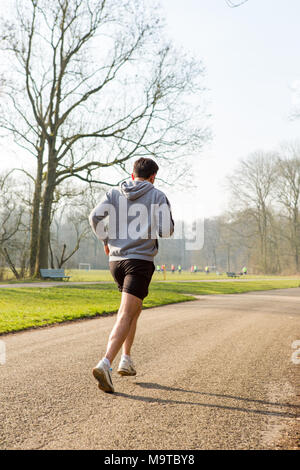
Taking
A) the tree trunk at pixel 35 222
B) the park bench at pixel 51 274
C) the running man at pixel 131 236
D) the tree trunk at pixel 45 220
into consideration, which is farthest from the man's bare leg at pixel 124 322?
the tree trunk at pixel 35 222

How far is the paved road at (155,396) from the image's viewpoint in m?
2.67

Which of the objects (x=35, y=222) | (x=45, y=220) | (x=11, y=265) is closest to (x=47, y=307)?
(x=45, y=220)

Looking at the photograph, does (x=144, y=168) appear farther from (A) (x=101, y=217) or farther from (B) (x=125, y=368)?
(B) (x=125, y=368)

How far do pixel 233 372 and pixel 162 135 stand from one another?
19912 millimetres

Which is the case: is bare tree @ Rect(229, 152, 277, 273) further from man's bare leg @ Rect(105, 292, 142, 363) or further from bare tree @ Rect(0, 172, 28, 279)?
man's bare leg @ Rect(105, 292, 142, 363)

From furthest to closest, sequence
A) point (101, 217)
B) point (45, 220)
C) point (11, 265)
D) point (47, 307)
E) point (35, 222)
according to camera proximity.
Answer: point (11, 265), point (35, 222), point (45, 220), point (47, 307), point (101, 217)

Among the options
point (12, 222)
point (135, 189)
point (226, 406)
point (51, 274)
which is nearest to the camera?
point (226, 406)

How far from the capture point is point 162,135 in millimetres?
23312

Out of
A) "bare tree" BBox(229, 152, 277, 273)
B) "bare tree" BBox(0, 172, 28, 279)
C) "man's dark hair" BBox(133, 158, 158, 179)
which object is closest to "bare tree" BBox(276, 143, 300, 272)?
"bare tree" BBox(229, 152, 277, 273)

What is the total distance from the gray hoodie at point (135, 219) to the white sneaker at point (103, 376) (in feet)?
2.99

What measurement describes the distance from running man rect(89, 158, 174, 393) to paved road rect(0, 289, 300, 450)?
505 millimetres

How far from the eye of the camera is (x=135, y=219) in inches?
151

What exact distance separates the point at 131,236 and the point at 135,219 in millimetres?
158

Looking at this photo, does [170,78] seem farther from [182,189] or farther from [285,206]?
[285,206]
